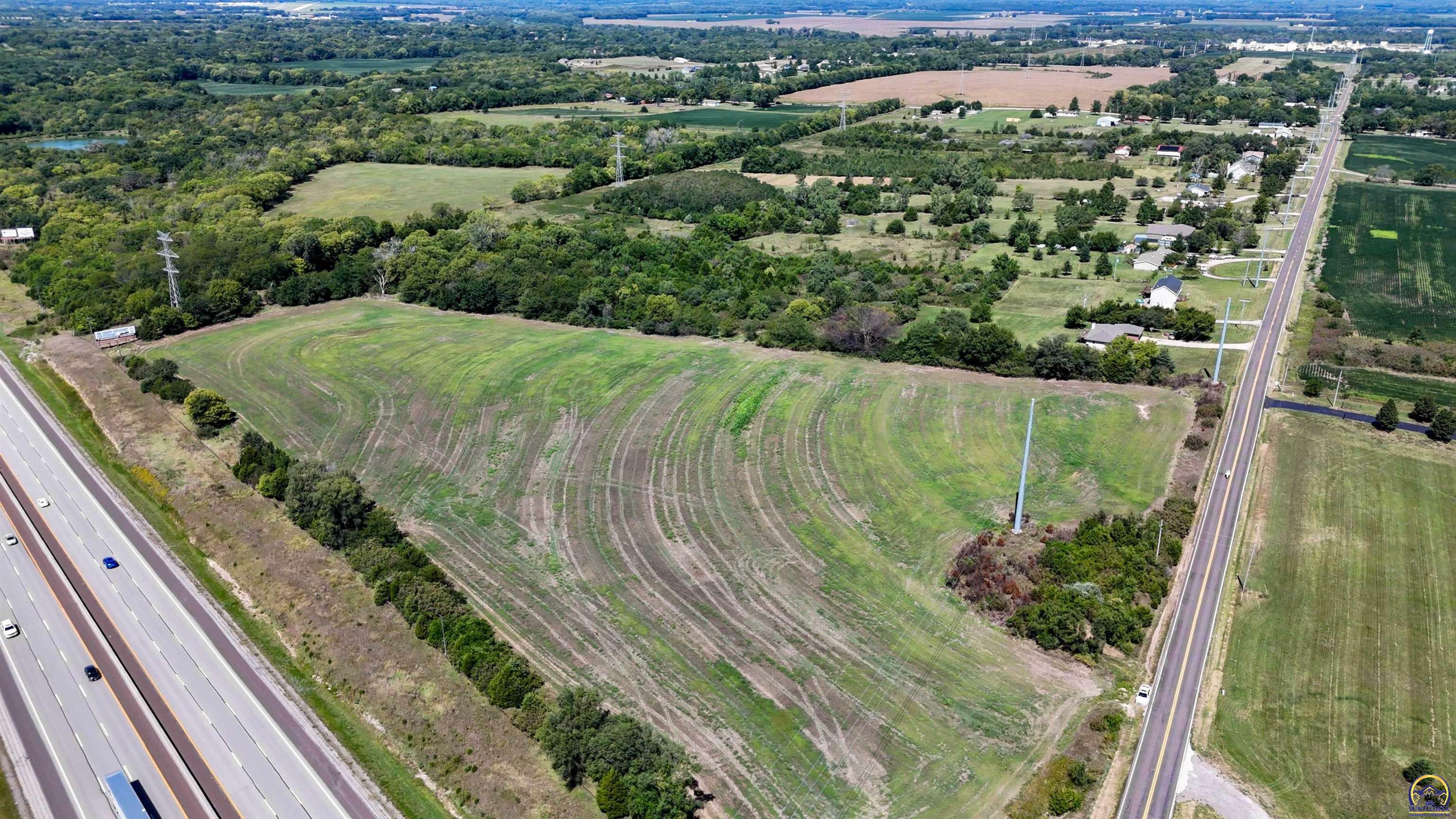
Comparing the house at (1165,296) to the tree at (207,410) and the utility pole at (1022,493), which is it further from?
the tree at (207,410)

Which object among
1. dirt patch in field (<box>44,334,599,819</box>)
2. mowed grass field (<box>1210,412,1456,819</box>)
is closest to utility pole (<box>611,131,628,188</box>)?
dirt patch in field (<box>44,334,599,819</box>)

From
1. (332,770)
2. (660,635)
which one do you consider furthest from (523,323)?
(332,770)

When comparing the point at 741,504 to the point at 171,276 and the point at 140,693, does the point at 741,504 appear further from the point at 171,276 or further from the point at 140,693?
the point at 171,276

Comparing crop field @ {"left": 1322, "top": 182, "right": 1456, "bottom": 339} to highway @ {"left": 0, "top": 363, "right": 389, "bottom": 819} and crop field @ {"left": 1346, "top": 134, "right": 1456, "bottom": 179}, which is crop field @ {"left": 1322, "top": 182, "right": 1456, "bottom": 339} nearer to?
crop field @ {"left": 1346, "top": 134, "right": 1456, "bottom": 179}

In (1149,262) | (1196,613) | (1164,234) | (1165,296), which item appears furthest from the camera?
(1164,234)

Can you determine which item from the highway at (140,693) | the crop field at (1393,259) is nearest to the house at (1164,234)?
the crop field at (1393,259)

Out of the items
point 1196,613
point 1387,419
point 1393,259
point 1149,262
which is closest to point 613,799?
point 1196,613

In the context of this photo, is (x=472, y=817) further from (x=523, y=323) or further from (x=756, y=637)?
(x=523, y=323)
